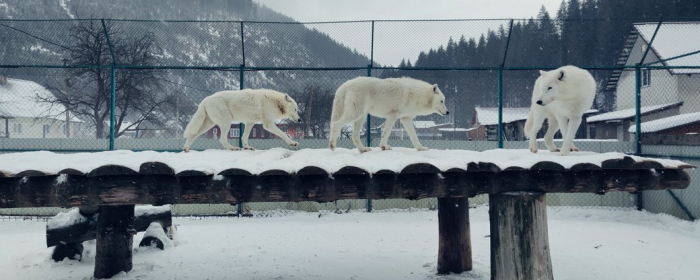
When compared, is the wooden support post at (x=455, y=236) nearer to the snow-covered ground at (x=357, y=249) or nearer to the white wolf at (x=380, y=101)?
the snow-covered ground at (x=357, y=249)

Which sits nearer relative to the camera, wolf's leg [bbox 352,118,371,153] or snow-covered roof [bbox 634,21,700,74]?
wolf's leg [bbox 352,118,371,153]

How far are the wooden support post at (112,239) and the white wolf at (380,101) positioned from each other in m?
2.52

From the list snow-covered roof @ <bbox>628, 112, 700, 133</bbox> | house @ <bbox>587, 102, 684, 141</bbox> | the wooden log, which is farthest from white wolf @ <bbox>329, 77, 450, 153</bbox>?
house @ <bbox>587, 102, 684, 141</bbox>

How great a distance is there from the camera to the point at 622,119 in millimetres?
17641

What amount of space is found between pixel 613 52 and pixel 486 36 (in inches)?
331

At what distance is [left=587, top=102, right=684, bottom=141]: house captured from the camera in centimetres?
1642

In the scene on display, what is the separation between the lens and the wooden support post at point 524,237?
387 cm

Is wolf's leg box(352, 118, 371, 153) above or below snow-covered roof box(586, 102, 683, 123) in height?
below

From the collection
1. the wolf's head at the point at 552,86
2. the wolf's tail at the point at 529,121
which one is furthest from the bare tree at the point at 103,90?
the wolf's head at the point at 552,86

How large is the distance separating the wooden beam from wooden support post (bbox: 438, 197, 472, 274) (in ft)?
4.79

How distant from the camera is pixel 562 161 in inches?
156

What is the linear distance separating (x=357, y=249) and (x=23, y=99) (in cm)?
1093

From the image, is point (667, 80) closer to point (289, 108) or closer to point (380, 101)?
point (380, 101)

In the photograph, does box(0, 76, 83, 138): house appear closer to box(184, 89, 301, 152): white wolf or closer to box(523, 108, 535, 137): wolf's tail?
box(184, 89, 301, 152): white wolf
